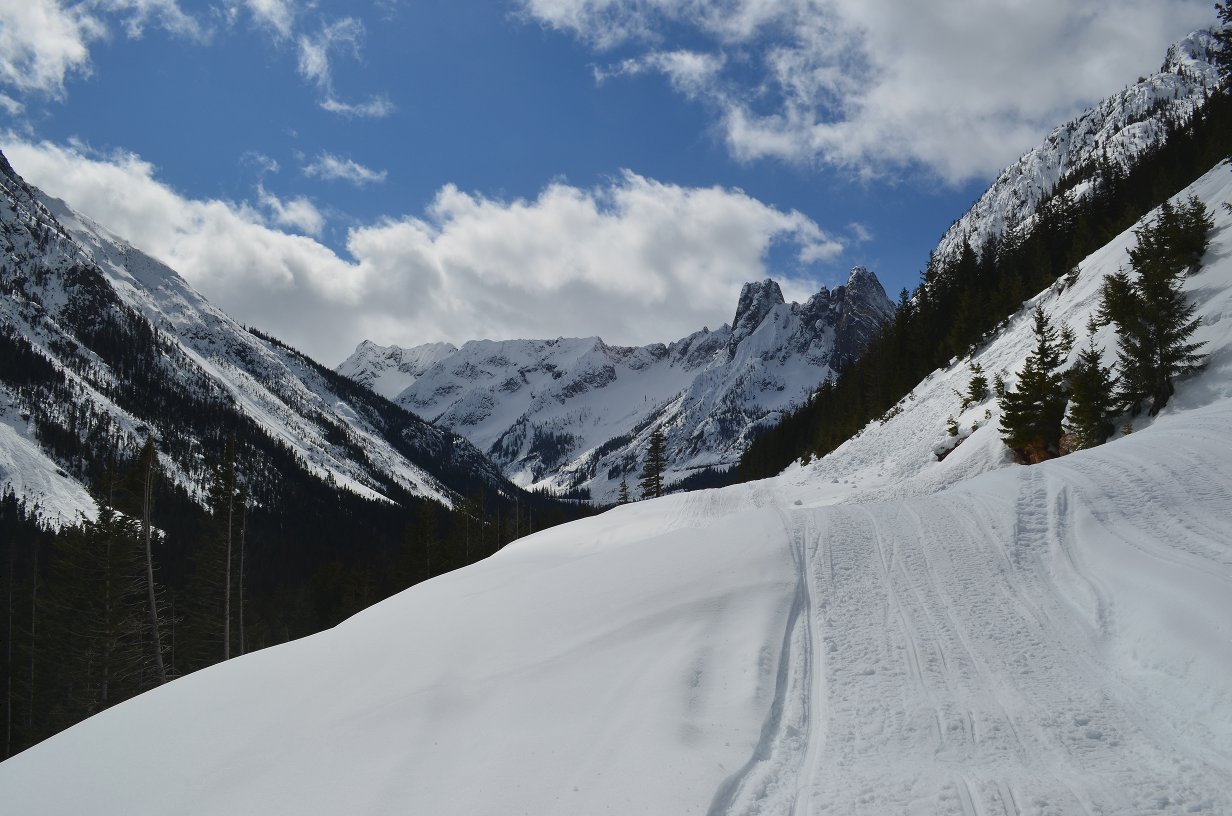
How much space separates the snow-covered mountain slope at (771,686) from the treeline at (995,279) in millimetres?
36847

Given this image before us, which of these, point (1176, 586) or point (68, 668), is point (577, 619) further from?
point (68, 668)

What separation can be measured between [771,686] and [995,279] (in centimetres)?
5873

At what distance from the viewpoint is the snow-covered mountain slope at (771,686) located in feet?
17.0

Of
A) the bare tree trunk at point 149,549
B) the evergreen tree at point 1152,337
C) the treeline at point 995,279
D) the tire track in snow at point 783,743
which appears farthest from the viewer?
the treeline at point 995,279

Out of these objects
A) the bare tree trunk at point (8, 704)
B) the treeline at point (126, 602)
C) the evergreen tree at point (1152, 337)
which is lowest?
the bare tree trunk at point (8, 704)

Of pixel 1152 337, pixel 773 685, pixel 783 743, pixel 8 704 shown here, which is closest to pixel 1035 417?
pixel 1152 337

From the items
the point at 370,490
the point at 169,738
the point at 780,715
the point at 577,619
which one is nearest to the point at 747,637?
the point at 780,715

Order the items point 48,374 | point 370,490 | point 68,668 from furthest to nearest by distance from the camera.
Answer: point 370,490
point 48,374
point 68,668

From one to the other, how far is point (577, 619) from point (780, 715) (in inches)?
132

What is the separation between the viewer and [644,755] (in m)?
5.50

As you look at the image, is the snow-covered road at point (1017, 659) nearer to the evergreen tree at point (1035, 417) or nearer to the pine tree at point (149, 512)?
the evergreen tree at point (1035, 417)

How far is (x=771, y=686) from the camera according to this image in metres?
6.64

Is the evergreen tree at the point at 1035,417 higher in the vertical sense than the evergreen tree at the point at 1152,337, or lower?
lower

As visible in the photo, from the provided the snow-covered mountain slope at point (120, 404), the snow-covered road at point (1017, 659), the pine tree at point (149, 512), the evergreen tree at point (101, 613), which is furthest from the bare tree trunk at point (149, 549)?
the snow-covered mountain slope at point (120, 404)
